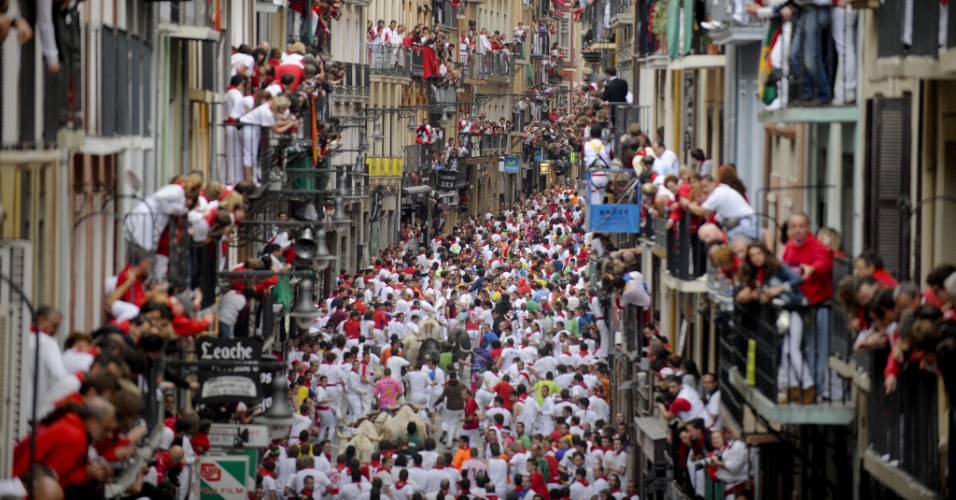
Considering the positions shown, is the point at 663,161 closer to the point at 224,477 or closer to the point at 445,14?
the point at 224,477

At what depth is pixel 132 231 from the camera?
23.0 m

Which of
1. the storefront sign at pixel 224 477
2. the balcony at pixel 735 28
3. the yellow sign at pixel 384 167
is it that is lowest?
the storefront sign at pixel 224 477

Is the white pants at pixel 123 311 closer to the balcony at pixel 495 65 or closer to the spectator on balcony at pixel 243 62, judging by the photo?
the spectator on balcony at pixel 243 62

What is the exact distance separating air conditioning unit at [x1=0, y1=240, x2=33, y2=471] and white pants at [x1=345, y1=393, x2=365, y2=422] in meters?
20.2

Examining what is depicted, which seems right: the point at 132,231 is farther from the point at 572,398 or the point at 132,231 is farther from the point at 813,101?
the point at 572,398

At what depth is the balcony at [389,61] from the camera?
221 ft

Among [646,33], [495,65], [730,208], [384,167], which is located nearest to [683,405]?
[730,208]

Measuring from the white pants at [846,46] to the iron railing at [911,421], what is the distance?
14.4 feet

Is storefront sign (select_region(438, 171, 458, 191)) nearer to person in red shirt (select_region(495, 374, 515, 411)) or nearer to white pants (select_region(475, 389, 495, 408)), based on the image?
white pants (select_region(475, 389, 495, 408))

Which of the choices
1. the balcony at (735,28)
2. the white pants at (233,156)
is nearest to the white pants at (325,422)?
the white pants at (233,156)

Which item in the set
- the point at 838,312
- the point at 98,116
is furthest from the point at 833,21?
the point at 98,116

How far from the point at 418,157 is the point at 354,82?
13472 mm

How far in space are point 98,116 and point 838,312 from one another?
725 cm

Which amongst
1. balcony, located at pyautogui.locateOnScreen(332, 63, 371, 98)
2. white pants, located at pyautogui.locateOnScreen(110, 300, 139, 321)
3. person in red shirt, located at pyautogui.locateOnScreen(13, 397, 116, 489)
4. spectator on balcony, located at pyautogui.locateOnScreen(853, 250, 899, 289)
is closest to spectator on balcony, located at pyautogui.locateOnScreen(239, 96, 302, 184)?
white pants, located at pyautogui.locateOnScreen(110, 300, 139, 321)
